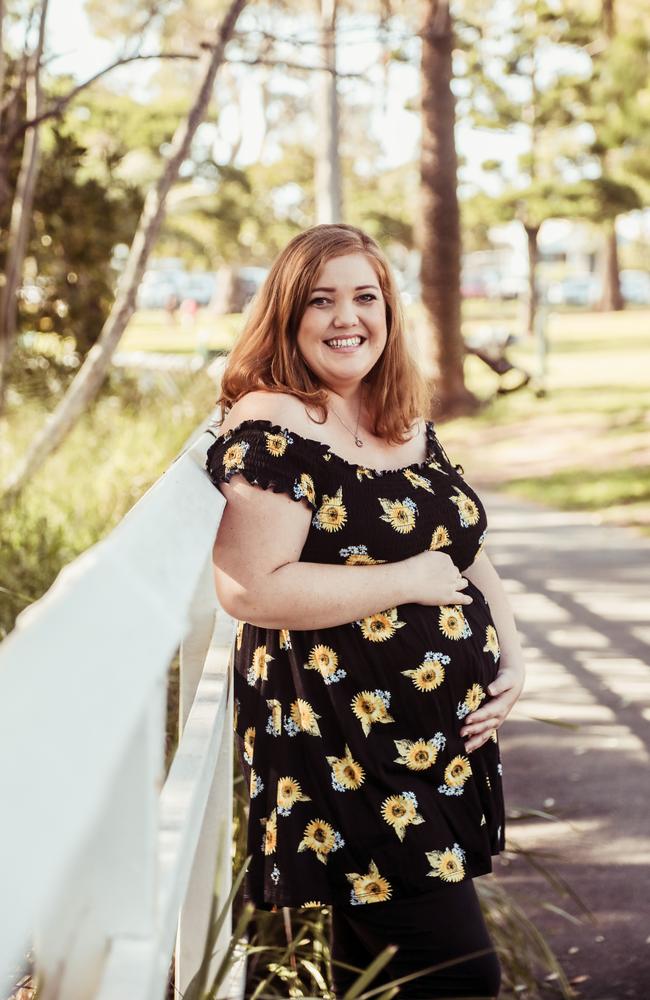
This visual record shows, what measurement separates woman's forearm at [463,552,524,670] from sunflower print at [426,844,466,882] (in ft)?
1.51

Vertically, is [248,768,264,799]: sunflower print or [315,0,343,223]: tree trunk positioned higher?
[315,0,343,223]: tree trunk

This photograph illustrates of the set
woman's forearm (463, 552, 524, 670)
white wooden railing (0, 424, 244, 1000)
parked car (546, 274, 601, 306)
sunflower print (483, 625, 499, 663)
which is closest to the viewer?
white wooden railing (0, 424, 244, 1000)

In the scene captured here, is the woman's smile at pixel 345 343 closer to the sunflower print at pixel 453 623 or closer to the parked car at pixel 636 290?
the sunflower print at pixel 453 623

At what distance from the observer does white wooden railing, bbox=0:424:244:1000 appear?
0.71 metres

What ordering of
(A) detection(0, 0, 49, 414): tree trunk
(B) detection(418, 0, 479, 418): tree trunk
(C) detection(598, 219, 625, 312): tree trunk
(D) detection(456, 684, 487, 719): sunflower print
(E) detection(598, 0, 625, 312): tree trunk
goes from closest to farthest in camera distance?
(D) detection(456, 684, 487, 719): sunflower print
(A) detection(0, 0, 49, 414): tree trunk
(B) detection(418, 0, 479, 418): tree trunk
(E) detection(598, 0, 625, 312): tree trunk
(C) detection(598, 219, 625, 312): tree trunk

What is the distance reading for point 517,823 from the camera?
3.93m

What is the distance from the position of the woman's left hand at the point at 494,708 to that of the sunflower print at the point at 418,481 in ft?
1.28

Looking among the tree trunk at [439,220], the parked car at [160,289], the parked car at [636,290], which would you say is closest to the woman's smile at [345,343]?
the tree trunk at [439,220]

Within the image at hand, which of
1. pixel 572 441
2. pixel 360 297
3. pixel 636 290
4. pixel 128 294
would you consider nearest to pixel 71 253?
pixel 128 294

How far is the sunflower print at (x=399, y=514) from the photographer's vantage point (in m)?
2.31

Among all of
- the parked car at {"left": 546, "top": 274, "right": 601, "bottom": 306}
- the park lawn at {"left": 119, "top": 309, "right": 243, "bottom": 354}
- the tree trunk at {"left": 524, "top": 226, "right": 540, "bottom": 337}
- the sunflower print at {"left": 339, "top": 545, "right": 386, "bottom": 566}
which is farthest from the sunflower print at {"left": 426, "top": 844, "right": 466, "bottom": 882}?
the parked car at {"left": 546, "top": 274, "right": 601, "bottom": 306}

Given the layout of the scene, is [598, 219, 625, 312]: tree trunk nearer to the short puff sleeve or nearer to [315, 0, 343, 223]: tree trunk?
[315, 0, 343, 223]: tree trunk

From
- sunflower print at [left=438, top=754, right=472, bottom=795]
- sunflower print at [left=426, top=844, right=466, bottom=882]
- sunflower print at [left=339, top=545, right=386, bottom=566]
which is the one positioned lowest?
sunflower print at [left=426, top=844, right=466, bottom=882]

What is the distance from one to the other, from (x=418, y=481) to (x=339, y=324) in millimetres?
352
